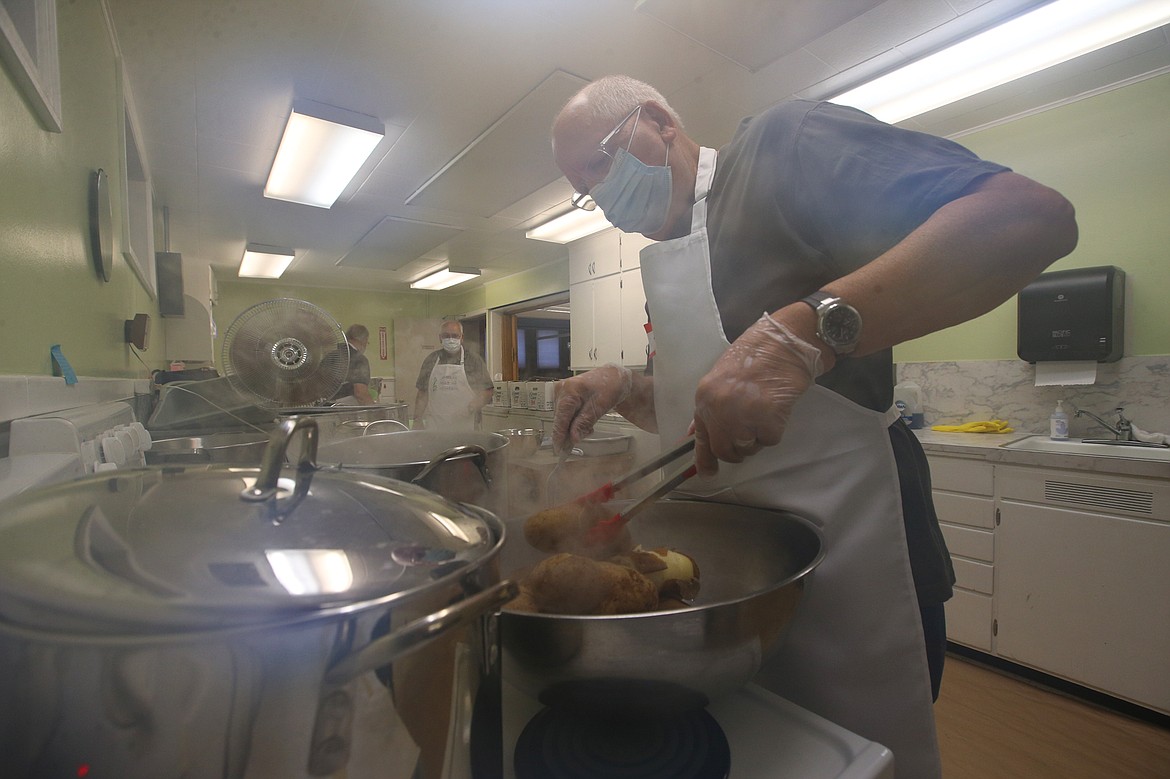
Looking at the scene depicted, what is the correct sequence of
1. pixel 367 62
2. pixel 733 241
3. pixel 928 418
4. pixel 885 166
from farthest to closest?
pixel 928 418
pixel 367 62
pixel 733 241
pixel 885 166

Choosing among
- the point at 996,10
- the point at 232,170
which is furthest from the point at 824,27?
the point at 232,170

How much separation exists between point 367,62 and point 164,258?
1998 mm

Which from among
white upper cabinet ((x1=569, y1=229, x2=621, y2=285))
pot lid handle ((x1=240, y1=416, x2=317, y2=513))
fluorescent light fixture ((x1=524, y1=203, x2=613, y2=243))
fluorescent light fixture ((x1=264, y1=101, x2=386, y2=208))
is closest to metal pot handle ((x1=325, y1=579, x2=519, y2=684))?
pot lid handle ((x1=240, y1=416, x2=317, y2=513))

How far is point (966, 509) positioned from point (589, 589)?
2444 millimetres

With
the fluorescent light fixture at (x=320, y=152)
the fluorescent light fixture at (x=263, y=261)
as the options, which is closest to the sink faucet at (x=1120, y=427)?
the fluorescent light fixture at (x=320, y=152)

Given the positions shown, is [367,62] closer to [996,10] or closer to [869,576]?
[996,10]

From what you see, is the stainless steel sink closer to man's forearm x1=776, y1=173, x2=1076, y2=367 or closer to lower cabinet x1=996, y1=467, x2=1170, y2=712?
lower cabinet x1=996, y1=467, x2=1170, y2=712

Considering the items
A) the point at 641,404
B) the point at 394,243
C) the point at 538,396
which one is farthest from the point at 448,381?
the point at 641,404

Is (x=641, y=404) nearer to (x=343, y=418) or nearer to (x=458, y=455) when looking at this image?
(x=458, y=455)

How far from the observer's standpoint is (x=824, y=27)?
6.07 feet

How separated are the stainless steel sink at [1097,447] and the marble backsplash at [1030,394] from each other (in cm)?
19

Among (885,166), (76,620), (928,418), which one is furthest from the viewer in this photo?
(928,418)

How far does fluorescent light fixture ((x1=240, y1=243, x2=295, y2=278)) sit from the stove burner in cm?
453

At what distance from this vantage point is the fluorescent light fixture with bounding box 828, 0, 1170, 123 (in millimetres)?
1793
